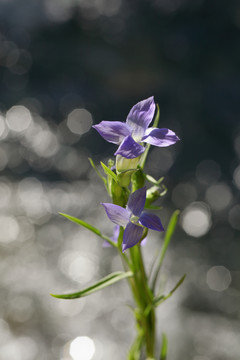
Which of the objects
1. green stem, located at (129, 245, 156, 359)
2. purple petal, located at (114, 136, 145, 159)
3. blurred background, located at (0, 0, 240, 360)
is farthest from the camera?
blurred background, located at (0, 0, 240, 360)

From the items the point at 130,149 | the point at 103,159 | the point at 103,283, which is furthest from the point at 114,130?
the point at 103,159

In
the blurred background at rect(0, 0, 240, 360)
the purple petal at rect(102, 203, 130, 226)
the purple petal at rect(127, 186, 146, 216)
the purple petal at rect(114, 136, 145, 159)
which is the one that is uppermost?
the purple petal at rect(114, 136, 145, 159)

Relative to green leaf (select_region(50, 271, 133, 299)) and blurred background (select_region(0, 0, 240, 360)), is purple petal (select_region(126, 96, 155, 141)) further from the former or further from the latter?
blurred background (select_region(0, 0, 240, 360))

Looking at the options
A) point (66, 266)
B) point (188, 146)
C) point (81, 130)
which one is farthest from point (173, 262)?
point (81, 130)

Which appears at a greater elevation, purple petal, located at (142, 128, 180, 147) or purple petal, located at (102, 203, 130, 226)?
purple petal, located at (142, 128, 180, 147)

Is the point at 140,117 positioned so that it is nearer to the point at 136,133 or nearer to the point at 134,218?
the point at 136,133

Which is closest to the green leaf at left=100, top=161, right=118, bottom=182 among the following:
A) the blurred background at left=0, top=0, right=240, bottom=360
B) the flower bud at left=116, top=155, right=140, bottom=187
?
the flower bud at left=116, top=155, right=140, bottom=187

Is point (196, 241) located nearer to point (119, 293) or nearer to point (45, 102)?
point (119, 293)
